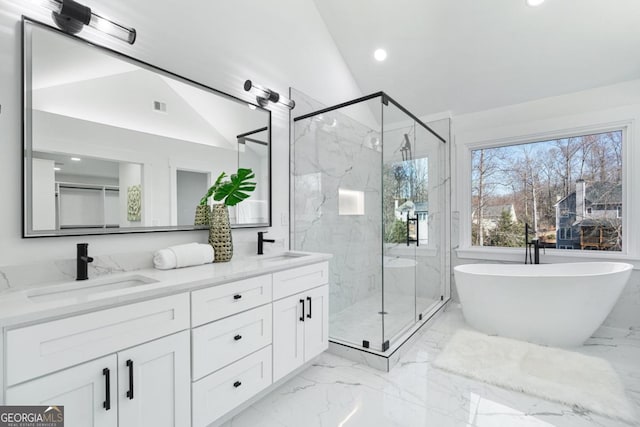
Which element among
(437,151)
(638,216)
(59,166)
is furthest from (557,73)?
(59,166)

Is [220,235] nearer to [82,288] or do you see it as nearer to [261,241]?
[261,241]

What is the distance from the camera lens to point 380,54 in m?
3.30

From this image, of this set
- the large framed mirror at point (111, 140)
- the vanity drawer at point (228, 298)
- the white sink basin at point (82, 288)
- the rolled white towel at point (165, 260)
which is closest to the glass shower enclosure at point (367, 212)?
the large framed mirror at point (111, 140)

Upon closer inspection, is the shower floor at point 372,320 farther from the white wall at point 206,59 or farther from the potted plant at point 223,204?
the potted plant at point 223,204

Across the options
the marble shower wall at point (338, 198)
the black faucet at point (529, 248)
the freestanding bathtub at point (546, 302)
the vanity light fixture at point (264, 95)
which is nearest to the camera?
the vanity light fixture at point (264, 95)

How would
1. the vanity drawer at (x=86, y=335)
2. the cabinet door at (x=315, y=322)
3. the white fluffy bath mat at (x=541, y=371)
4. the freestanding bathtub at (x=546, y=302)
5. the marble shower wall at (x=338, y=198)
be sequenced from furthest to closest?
the marble shower wall at (x=338, y=198)
the freestanding bathtub at (x=546, y=302)
the cabinet door at (x=315, y=322)
the white fluffy bath mat at (x=541, y=371)
the vanity drawer at (x=86, y=335)

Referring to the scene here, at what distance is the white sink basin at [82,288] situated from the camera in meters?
1.25

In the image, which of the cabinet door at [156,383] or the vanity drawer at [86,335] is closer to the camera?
the vanity drawer at [86,335]

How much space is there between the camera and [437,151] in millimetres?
3648

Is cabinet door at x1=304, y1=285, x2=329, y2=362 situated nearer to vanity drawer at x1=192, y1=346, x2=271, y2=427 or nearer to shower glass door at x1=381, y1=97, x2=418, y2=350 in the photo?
vanity drawer at x1=192, y1=346, x2=271, y2=427

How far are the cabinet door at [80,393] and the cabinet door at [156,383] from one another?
0.12 ft

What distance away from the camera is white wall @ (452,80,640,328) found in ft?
9.23

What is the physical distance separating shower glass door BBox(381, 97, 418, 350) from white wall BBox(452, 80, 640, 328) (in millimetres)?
739

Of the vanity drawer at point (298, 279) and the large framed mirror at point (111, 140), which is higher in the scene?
the large framed mirror at point (111, 140)
